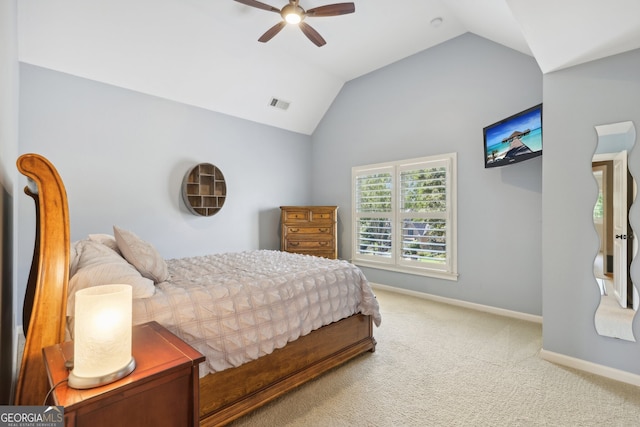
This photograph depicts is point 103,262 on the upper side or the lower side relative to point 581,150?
lower

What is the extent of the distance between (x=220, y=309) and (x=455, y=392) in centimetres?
172

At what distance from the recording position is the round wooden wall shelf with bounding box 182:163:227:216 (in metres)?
4.30

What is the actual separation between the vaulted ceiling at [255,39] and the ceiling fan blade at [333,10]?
0.57 meters

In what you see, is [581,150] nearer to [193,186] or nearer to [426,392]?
[426,392]

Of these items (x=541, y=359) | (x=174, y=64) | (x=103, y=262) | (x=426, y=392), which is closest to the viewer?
(x=103, y=262)

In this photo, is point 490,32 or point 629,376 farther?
point 490,32

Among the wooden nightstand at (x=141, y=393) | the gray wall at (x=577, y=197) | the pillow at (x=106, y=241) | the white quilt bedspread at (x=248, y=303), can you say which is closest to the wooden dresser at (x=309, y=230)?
the white quilt bedspread at (x=248, y=303)

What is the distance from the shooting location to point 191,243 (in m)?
4.38

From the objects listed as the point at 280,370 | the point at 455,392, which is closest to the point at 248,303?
the point at 280,370

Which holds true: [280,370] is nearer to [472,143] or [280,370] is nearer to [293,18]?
[293,18]

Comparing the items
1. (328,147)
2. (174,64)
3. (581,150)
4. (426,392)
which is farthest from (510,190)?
(174,64)

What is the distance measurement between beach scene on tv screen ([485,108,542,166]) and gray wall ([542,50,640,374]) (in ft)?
1.40

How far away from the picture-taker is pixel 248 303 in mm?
1964

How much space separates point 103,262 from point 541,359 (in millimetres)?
3371
